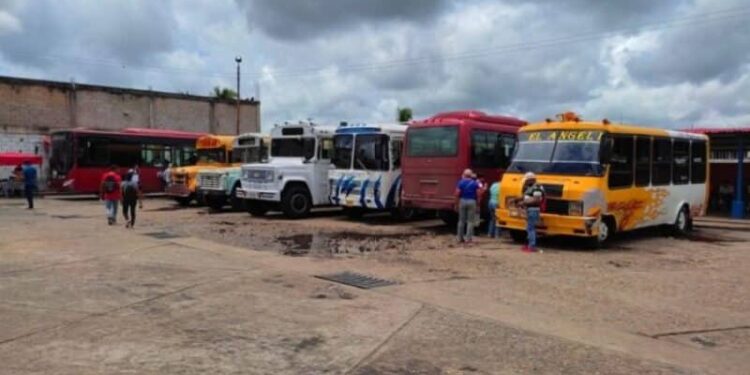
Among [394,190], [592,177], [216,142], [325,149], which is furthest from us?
[216,142]

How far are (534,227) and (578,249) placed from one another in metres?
1.34

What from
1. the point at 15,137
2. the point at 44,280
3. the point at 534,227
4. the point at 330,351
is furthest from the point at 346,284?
the point at 15,137

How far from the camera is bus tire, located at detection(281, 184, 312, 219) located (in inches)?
838

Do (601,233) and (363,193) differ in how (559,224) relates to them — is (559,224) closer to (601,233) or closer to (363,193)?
(601,233)

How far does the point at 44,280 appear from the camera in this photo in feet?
33.3

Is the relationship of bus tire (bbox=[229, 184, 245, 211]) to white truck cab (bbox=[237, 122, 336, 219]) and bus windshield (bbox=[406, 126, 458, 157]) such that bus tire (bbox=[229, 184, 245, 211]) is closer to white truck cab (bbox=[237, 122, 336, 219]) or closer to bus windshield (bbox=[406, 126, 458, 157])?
white truck cab (bbox=[237, 122, 336, 219])

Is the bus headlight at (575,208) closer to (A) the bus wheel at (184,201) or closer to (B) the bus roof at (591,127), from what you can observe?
(B) the bus roof at (591,127)

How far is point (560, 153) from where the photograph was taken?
49.4 feet

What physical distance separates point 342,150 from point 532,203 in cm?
821

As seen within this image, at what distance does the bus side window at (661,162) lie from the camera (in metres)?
16.5

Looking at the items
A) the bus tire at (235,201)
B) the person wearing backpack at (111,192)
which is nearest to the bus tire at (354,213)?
the bus tire at (235,201)

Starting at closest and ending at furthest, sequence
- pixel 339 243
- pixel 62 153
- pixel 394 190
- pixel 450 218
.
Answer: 1. pixel 339 243
2. pixel 450 218
3. pixel 394 190
4. pixel 62 153

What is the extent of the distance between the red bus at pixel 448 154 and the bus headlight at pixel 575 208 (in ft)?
13.1

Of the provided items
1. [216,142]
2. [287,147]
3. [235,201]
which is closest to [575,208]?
[287,147]
